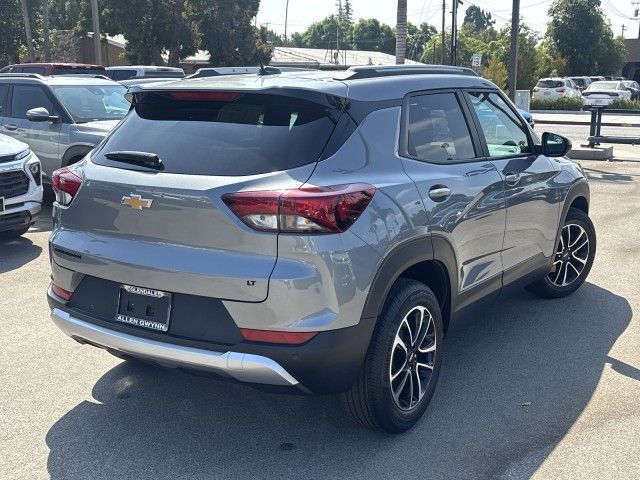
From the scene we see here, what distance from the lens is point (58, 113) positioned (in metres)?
9.85

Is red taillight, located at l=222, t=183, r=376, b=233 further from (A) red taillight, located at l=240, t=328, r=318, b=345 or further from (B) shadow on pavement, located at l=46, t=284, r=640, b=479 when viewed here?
(B) shadow on pavement, located at l=46, t=284, r=640, b=479

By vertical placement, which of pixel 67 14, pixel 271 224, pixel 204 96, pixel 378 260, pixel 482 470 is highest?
pixel 67 14

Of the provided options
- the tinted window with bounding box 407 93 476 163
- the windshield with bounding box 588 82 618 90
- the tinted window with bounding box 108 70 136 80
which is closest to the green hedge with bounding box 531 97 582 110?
the windshield with bounding box 588 82 618 90

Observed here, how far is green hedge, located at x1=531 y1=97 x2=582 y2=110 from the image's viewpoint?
36625 millimetres

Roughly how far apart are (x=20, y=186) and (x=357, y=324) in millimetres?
5490

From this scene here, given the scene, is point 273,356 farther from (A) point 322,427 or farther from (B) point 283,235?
(A) point 322,427

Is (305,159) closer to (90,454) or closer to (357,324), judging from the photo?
(357,324)

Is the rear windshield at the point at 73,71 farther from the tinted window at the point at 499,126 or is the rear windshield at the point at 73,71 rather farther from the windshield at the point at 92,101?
the tinted window at the point at 499,126

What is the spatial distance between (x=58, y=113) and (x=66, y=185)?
6.61 metres

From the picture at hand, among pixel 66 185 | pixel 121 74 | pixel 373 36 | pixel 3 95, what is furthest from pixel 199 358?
pixel 373 36

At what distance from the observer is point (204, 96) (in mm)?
3609

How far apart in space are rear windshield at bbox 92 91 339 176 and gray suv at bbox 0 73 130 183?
596cm

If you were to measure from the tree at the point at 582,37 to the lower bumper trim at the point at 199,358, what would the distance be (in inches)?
2003

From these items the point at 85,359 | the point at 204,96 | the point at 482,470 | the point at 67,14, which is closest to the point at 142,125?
the point at 204,96
